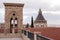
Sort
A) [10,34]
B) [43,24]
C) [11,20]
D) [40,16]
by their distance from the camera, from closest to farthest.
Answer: [10,34]
[11,20]
[43,24]
[40,16]

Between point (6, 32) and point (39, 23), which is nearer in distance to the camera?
point (6, 32)

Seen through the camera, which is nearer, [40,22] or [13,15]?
[13,15]

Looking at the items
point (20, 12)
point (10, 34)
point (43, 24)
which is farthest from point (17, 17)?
point (43, 24)

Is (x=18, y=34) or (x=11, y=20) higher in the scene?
(x=11, y=20)

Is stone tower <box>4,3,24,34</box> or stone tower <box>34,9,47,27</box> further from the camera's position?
stone tower <box>34,9,47,27</box>

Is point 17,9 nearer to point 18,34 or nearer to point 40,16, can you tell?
point 18,34

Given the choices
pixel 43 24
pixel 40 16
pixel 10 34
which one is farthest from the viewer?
pixel 40 16

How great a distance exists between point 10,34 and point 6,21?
1981 millimetres

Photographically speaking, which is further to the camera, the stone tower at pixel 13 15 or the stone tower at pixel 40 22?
the stone tower at pixel 40 22

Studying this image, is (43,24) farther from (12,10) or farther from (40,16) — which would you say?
(12,10)

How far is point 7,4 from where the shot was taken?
26.9 meters

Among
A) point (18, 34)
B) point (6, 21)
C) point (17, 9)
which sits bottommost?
point (18, 34)

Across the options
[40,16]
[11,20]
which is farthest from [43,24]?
[11,20]

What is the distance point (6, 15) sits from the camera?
27.1 metres
